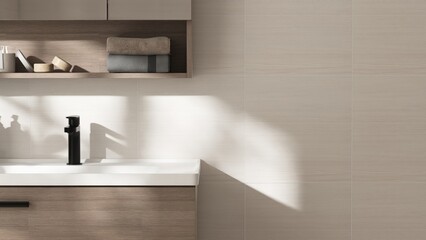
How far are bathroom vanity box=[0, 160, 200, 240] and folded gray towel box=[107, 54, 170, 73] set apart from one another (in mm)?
543

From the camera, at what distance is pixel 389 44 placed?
3211mm

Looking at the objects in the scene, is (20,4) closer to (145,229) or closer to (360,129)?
(145,229)

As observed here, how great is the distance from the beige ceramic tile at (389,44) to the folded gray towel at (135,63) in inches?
39.2

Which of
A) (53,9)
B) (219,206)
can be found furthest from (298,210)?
(53,9)

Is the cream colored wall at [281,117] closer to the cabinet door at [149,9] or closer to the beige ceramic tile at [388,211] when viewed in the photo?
the beige ceramic tile at [388,211]

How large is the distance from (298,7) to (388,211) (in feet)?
3.73

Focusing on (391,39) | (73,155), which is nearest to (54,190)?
(73,155)

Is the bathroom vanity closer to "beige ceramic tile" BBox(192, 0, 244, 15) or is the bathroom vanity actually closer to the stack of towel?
the stack of towel

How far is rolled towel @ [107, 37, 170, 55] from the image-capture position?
9.80 feet

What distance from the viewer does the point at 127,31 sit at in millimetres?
3182

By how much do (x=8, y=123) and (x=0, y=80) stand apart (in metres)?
0.22

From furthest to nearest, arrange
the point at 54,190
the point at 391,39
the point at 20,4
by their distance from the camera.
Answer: the point at 391,39 → the point at 20,4 → the point at 54,190

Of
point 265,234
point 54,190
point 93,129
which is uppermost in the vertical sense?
point 93,129

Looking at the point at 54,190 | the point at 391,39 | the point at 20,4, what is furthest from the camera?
the point at 391,39
